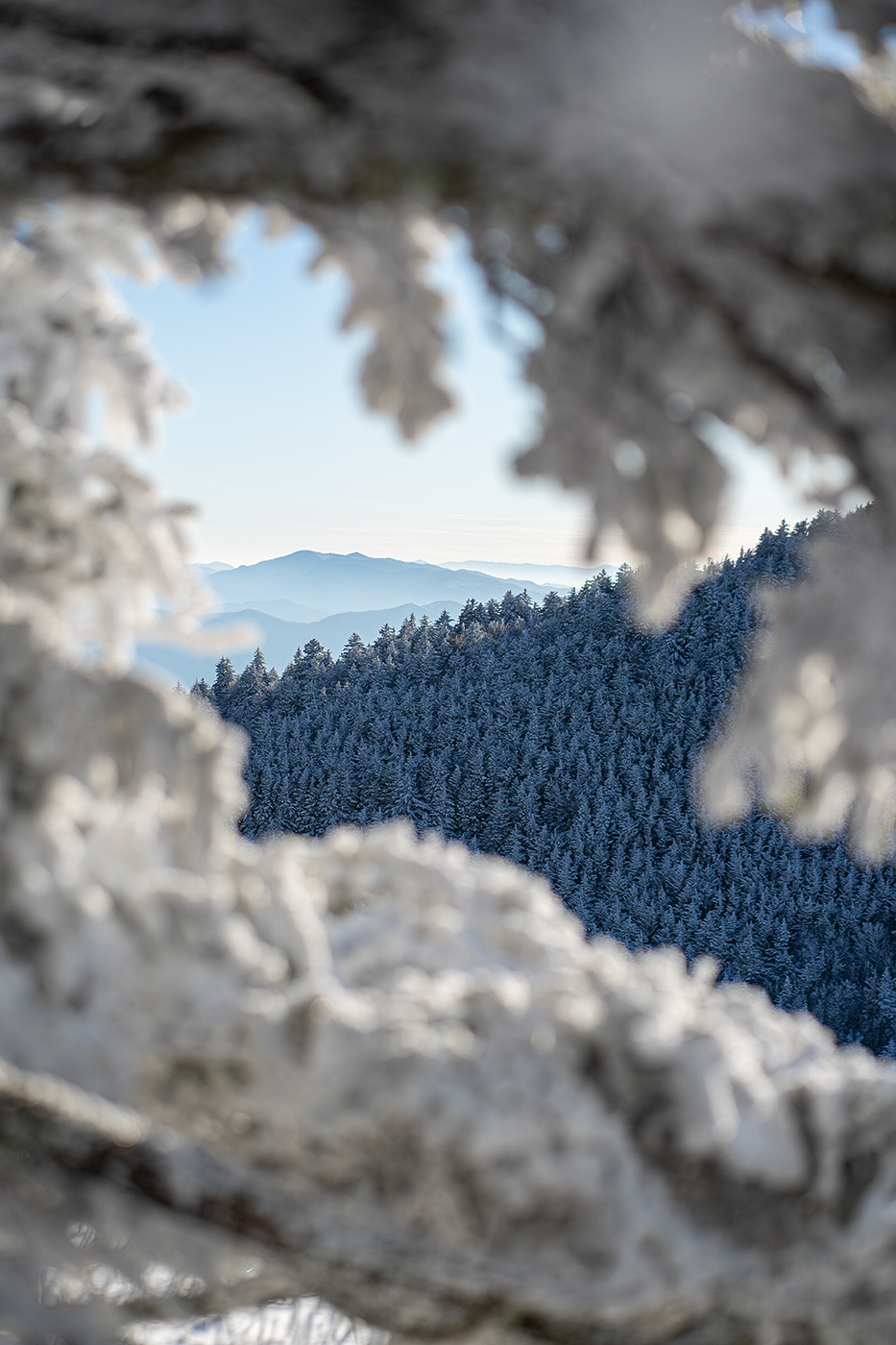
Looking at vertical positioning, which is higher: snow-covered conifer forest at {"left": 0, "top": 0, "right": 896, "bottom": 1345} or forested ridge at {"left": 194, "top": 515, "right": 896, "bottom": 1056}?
forested ridge at {"left": 194, "top": 515, "right": 896, "bottom": 1056}

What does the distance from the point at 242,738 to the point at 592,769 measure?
34.5m

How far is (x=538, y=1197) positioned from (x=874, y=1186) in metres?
0.91

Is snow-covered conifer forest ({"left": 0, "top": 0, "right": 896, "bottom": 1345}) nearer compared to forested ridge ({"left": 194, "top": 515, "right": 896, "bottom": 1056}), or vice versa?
snow-covered conifer forest ({"left": 0, "top": 0, "right": 896, "bottom": 1345})

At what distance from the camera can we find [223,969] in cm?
166

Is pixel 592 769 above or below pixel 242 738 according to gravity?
above

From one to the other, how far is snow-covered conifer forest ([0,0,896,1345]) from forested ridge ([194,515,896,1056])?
29.0 meters

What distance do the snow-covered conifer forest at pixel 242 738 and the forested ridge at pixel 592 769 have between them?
1143 inches

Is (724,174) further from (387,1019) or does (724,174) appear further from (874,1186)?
(874,1186)

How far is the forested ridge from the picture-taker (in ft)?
96.7

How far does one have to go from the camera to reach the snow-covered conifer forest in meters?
1.28

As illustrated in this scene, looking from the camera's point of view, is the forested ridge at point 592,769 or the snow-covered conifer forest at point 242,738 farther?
the forested ridge at point 592,769

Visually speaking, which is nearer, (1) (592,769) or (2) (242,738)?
(2) (242,738)

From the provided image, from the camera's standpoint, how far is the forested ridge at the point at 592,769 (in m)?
29.5

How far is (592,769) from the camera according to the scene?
34938 mm
